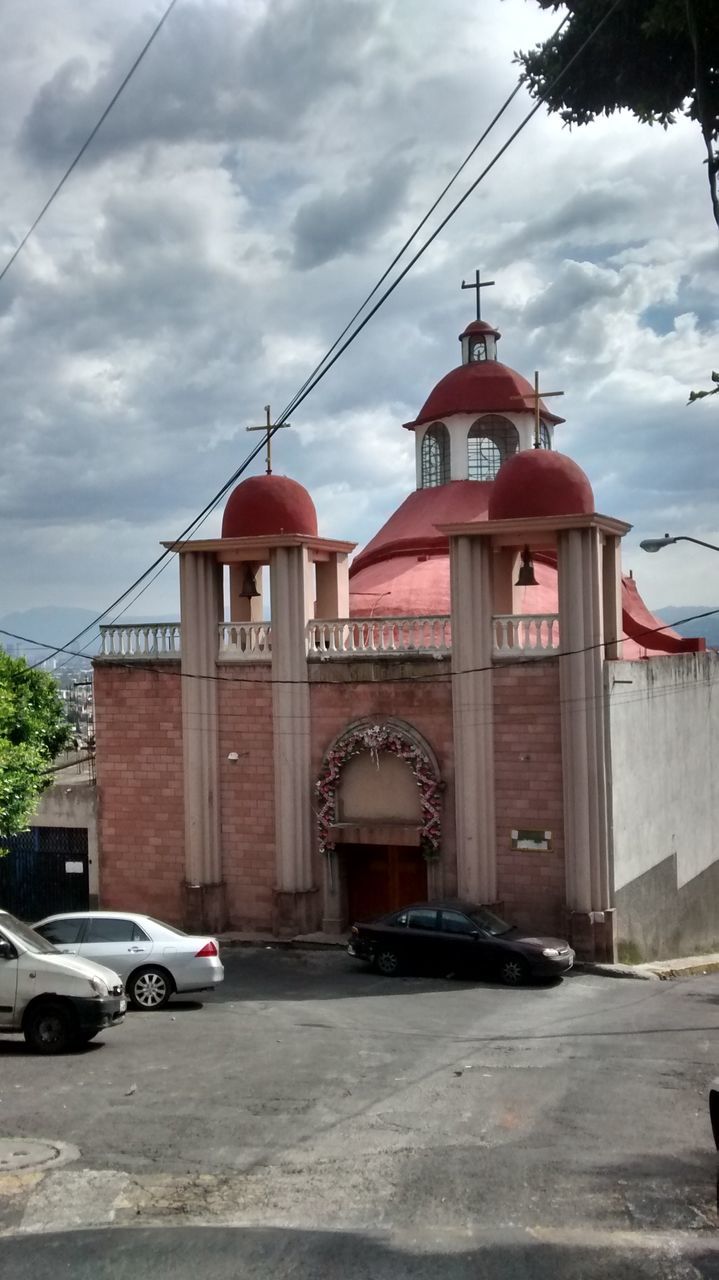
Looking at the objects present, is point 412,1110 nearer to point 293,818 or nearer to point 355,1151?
point 355,1151

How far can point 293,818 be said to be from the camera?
2083 cm

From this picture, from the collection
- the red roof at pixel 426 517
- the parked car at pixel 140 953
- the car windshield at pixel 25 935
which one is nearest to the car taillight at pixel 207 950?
the parked car at pixel 140 953

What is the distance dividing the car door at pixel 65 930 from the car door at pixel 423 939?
16.2 ft

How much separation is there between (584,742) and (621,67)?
984 centimetres

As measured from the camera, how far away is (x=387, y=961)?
718 inches

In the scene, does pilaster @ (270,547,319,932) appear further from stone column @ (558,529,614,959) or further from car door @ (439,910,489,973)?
stone column @ (558,529,614,959)

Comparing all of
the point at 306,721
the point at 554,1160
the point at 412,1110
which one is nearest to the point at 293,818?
the point at 306,721

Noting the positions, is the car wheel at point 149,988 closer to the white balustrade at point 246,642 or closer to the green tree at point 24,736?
the green tree at point 24,736

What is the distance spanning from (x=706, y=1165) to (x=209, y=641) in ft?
45.9

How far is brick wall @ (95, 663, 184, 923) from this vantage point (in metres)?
21.7

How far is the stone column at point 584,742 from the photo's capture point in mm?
18844

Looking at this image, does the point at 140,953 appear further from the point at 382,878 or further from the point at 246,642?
the point at 246,642

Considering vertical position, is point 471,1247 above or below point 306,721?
below

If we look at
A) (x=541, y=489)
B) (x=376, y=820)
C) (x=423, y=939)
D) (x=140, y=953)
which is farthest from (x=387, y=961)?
(x=541, y=489)
